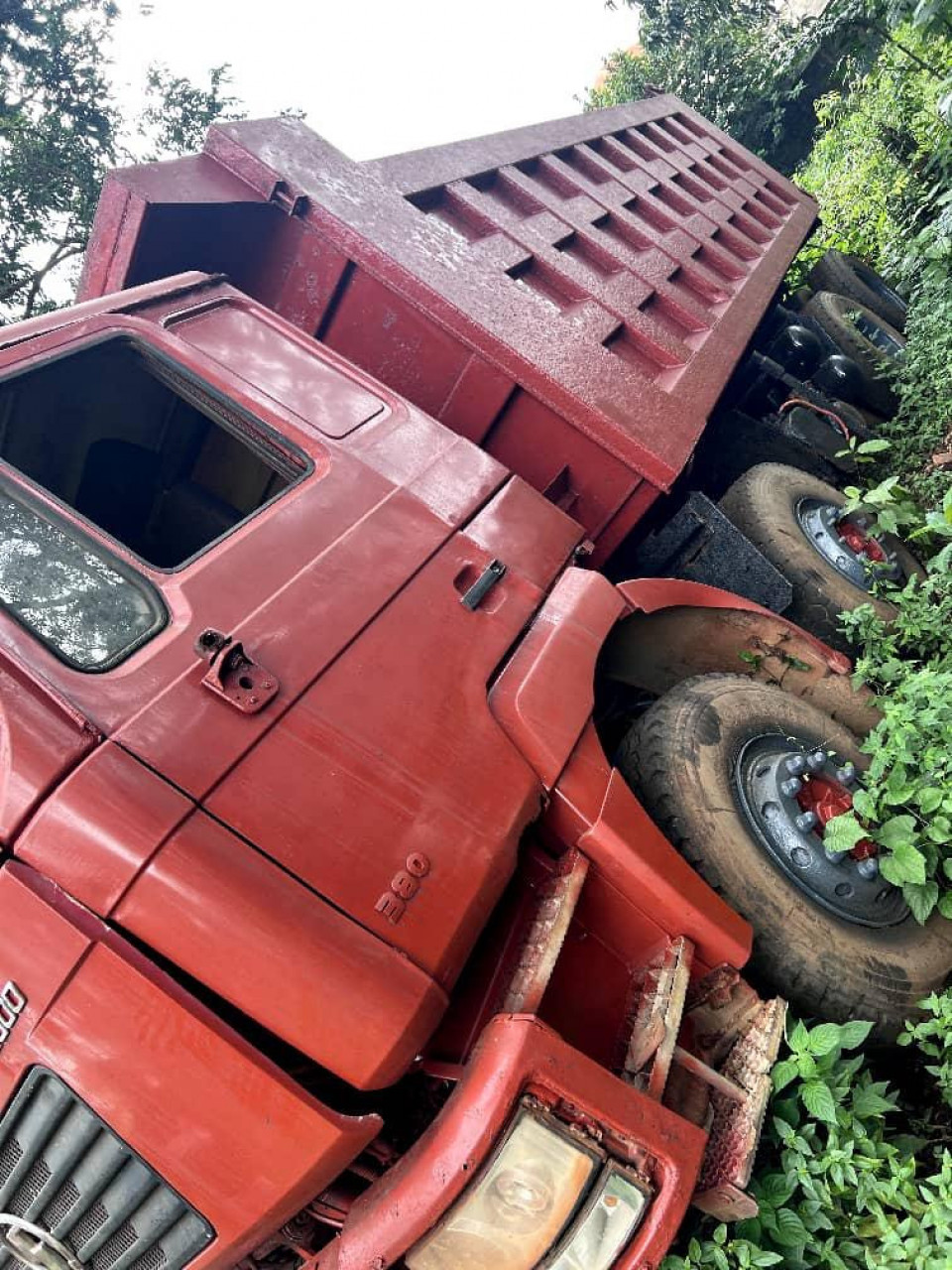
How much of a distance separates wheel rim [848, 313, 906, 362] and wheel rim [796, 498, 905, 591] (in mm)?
3433

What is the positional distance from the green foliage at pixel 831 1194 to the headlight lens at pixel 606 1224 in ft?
1.72

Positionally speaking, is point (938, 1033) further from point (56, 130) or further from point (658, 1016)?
point (56, 130)

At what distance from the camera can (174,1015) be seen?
1.41 metres

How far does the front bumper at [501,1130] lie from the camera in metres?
1.42

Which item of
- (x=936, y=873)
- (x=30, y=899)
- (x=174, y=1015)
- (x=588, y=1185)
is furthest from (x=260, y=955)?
(x=936, y=873)

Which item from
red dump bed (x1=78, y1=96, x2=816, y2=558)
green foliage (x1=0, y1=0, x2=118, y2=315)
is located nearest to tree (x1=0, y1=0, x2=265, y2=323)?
green foliage (x1=0, y1=0, x2=118, y2=315)

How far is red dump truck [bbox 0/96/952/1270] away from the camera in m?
1.44

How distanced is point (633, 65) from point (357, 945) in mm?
14801

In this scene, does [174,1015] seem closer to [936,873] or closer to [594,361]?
[936,873]

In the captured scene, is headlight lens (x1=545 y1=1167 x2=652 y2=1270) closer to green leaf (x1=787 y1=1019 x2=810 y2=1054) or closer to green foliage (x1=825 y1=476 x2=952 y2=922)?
green leaf (x1=787 y1=1019 x2=810 y2=1054)

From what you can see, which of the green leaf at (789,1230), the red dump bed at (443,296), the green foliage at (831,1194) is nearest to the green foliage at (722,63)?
the red dump bed at (443,296)

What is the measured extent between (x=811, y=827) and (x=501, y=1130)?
1.36 m

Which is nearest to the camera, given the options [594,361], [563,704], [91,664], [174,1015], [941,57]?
[174,1015]

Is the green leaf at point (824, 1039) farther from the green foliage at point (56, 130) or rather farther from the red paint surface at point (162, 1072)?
the green foliage at point (56, 130)
